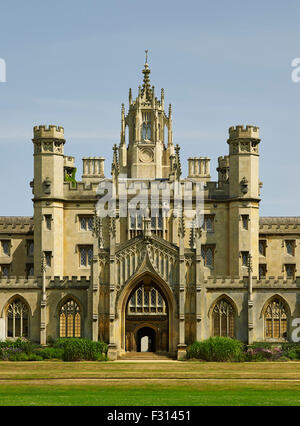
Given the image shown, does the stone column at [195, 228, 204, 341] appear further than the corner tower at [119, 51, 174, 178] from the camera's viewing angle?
No

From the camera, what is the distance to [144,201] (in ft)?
261

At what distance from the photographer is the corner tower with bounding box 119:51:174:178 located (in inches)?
3428

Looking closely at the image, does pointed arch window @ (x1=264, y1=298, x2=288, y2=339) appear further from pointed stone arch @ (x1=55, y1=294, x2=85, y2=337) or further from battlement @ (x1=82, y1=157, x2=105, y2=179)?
battlement @ (x1=82, y1=157, x2=105, y2=179)

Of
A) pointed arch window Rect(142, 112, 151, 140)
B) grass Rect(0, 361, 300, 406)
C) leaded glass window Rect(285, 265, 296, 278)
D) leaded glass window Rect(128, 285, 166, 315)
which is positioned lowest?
grass Rect(0, 361, 300, 406)

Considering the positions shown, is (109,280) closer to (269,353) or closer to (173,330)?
(173,330)

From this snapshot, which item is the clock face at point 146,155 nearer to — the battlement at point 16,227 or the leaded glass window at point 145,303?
the battlement at point 16,227

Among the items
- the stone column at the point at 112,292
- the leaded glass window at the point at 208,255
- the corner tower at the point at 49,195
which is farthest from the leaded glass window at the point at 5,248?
the stone column at the point at 112,292

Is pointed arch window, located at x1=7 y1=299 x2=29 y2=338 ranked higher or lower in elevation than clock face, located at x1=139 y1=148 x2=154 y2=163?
lower

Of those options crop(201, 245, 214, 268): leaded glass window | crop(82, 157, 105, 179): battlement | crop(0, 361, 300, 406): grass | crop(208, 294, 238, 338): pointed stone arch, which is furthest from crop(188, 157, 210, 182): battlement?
crop(0, 361, 300, 406): grass

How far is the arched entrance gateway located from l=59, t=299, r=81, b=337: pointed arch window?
422 centimetres

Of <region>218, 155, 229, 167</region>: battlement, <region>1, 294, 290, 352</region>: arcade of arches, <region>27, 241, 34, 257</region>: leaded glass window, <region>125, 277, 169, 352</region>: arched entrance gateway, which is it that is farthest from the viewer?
<region>218, 155, 229, 167</region>: battlement

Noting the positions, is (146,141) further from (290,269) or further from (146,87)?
(290,269)

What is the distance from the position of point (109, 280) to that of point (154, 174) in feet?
64.9
